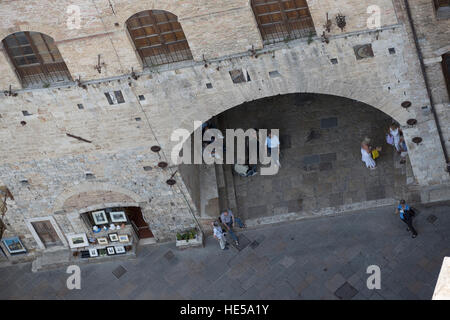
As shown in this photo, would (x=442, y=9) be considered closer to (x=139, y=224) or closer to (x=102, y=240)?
(x=139, y=224)

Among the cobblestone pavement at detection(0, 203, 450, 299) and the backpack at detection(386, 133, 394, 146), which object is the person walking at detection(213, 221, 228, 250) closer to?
the cobblestone pavement at detection(0, 203, 450, 299)

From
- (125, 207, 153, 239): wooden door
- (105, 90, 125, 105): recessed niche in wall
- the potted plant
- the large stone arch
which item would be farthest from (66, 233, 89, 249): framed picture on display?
(105, 90, 125, 105): recessed niche in wall

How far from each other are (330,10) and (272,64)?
6.98ft

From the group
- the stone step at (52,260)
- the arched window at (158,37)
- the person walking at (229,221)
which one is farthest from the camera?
the stone step at (52,260)

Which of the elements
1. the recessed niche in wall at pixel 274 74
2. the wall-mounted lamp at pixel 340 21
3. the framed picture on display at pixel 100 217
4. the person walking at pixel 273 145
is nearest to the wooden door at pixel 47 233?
the framed picture on display at pixel 100 217

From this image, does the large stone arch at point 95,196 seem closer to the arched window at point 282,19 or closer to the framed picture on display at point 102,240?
the framed picture on display at point 102,240

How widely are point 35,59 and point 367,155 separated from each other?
10802mm

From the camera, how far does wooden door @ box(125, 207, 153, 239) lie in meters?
Result: 22.2

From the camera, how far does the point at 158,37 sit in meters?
17.3

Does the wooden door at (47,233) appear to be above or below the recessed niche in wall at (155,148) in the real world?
below

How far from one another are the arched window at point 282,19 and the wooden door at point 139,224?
8039 millimetres

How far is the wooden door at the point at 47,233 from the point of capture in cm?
2169

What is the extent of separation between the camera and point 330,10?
1658 centimetres
